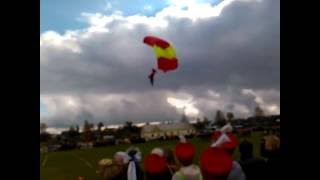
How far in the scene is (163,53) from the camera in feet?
9.60

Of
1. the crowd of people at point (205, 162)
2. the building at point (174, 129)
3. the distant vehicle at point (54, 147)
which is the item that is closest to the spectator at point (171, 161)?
the crowd of people at point (205, 162)

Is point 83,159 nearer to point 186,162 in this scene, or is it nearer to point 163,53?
point 186,162

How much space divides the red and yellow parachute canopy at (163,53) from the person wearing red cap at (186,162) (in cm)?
42

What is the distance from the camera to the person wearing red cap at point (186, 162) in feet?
9.77

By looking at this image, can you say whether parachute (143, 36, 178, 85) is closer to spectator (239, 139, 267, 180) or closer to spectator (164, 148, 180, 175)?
spectator (164, 148, 180, 175)

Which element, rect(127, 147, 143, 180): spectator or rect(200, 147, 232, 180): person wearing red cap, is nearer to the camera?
rect(200, 147, 232, 180): person wearing red cap

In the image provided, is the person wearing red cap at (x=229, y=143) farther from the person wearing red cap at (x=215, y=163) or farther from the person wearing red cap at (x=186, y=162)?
the person wearing red cap at (x=186, y=162)

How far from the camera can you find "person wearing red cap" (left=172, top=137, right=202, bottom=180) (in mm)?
2979

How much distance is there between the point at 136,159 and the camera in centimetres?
307

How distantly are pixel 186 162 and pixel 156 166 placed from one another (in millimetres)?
189

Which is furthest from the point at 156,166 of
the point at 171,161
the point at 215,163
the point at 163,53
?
the point at 163,53

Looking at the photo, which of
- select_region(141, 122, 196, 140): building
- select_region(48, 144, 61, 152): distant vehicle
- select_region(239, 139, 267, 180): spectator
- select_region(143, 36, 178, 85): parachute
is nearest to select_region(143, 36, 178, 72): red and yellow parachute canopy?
select_region(143, 36, 178, 85): parachute

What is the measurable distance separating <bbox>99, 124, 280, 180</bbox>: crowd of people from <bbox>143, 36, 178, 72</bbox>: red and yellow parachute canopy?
0.42 meters
